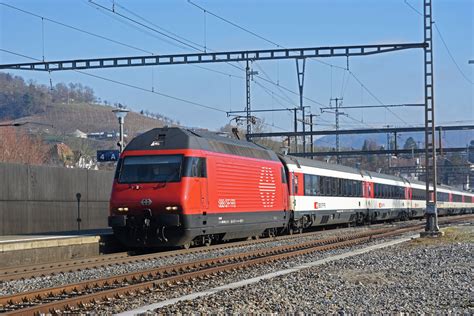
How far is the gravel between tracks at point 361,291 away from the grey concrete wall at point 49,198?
13.1 metres

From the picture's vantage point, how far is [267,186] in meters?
30.9

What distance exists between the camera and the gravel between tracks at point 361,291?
11867 millimetres

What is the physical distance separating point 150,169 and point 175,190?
1291mm

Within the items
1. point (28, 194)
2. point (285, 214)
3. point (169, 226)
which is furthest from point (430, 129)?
point (28, 194)

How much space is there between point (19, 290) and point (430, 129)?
21.6 m

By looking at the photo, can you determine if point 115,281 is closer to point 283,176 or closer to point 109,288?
point 109,288

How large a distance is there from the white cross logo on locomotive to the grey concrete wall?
7926 mm

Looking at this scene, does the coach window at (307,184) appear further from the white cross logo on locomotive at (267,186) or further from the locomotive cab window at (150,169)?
the locomotive cab window at (150,169)

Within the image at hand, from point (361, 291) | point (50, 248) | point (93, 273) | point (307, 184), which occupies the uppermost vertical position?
point (307, 184)

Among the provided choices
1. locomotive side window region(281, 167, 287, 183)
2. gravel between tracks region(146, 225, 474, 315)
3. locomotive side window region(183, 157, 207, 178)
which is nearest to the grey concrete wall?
locomotive side window region(183, 157, 207, 178)

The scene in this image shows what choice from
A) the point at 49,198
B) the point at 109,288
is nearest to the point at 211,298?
the point at 109,288

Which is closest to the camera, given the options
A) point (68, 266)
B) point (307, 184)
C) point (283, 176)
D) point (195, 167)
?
point (68, 266)

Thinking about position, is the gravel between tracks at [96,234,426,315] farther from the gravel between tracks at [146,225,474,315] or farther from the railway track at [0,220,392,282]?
the railway track at [0,220,392,282]

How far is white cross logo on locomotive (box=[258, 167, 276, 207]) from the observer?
30.2m
